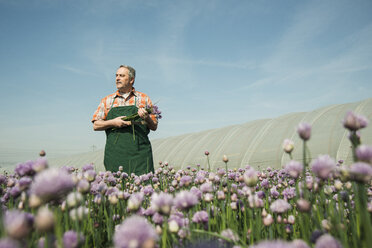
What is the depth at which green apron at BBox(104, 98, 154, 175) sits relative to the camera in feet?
15.0

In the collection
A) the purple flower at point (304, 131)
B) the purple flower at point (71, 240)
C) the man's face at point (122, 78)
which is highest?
the man's face at point (122, 78)

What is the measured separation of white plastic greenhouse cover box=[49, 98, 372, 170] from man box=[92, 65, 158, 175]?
555 cm

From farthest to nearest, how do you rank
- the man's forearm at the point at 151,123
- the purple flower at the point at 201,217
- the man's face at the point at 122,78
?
the man's face at the point at 122,78 → the man's forearm at the point at 151,123 → the purple flower at the point at 201,217

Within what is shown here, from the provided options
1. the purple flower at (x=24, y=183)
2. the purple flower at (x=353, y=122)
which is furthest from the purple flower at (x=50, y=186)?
the purple flower at (x=353, y=122)

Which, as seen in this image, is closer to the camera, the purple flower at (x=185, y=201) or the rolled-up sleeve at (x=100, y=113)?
the purple flower at (x=185, y=201)

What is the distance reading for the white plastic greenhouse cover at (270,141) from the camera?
301 inches

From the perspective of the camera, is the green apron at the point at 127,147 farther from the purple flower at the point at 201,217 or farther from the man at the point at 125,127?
the purple flower at the point at 201,217

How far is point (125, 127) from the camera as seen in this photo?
4609mm

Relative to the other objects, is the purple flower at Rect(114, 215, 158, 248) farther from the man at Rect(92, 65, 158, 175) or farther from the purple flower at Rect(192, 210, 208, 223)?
the man at Rect(92, 65, 158, 175)

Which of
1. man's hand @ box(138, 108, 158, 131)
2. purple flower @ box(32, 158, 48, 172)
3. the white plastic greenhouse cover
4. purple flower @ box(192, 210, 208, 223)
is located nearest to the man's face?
man's hand @ box(138, 108, 158, 131)

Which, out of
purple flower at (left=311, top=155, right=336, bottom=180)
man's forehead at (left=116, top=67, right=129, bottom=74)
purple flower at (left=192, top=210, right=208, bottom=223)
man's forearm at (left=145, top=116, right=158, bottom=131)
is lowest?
purple flower at (left=192, top=210, right=208, bottom=223)

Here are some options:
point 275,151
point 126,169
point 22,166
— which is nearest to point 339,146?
point 275,151

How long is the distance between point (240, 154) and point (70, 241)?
9.54 metres

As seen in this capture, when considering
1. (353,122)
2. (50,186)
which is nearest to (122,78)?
(50,186)
